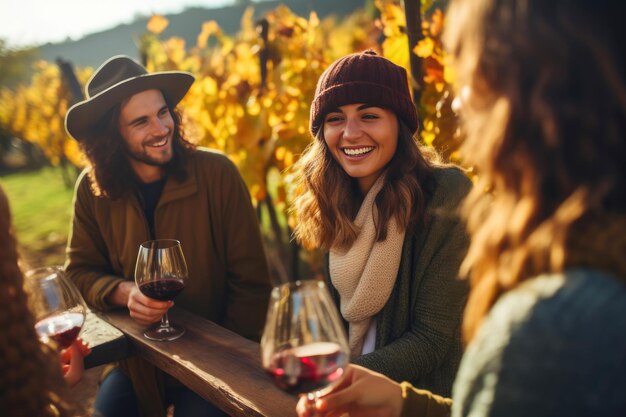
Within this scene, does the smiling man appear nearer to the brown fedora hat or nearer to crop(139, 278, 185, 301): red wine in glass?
the brown fedora hat

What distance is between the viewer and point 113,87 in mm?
2684

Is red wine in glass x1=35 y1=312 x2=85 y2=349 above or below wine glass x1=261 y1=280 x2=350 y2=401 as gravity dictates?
below

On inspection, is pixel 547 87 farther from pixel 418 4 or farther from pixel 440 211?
pixel 418 4

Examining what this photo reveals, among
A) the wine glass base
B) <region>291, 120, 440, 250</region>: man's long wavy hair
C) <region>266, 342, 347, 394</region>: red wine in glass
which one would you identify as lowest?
the wine glass base

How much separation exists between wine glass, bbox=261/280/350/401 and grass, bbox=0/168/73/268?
27.7 inches

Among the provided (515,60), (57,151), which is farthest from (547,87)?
(57,151)

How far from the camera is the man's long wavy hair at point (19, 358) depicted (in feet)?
3.88

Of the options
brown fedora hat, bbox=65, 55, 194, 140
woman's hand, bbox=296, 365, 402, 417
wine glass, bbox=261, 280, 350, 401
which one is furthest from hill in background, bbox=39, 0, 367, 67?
wine glass, bbox=261, 280, 350, 401

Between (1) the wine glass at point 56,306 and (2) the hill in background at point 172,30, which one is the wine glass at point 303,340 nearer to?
(1) the wine glass at point 56,306

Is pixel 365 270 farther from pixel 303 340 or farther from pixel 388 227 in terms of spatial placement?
pixel 303 340

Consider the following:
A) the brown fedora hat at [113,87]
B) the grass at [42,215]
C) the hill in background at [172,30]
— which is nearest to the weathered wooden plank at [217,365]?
the grass at [42,215]

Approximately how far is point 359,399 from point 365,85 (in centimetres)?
124

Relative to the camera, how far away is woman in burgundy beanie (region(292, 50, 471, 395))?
2.01 meters

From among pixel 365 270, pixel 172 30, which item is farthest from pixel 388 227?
pixel 172 30
